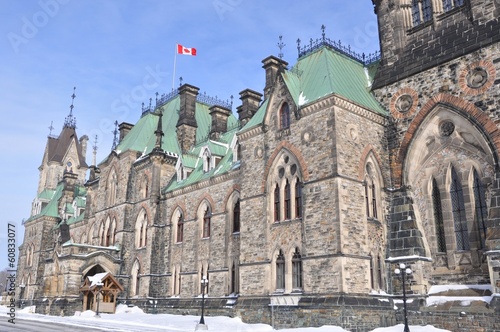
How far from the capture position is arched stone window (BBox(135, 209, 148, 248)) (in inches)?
1470

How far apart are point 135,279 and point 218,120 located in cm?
1480

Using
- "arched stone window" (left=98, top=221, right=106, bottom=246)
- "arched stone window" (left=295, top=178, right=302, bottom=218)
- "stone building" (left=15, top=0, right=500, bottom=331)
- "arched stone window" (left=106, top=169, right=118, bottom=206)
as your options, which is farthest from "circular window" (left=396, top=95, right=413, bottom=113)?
"arched stone window" (left=98, top=221, right=106, bottom=246)

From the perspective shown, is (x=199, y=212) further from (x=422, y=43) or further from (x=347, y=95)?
(x=422, y=43)

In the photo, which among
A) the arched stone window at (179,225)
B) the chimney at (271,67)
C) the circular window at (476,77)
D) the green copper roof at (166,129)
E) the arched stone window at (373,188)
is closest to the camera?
the circular window at (476,77)

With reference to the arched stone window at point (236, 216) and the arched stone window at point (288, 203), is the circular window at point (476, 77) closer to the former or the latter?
the arched stone window at point (288, 203)

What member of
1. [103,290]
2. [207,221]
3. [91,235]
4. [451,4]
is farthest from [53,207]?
[451,4]

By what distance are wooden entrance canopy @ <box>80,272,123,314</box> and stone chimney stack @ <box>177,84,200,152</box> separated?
12.2 m

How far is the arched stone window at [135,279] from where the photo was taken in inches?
1436

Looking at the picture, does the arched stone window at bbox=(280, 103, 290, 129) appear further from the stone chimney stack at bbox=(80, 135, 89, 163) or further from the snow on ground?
the stone chimney stack at bbox=(80, 135, 89, 163)

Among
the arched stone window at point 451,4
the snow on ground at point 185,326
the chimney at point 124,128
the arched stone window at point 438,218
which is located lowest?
the snow on ground at point 185,326

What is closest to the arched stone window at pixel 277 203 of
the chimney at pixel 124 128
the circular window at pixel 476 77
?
the circular window at pixel 476 77

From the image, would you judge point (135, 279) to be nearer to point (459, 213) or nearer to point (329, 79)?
point (329, 79)

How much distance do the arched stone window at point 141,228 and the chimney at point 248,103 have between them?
1101cm

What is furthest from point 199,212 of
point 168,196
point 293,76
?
point 293,76
